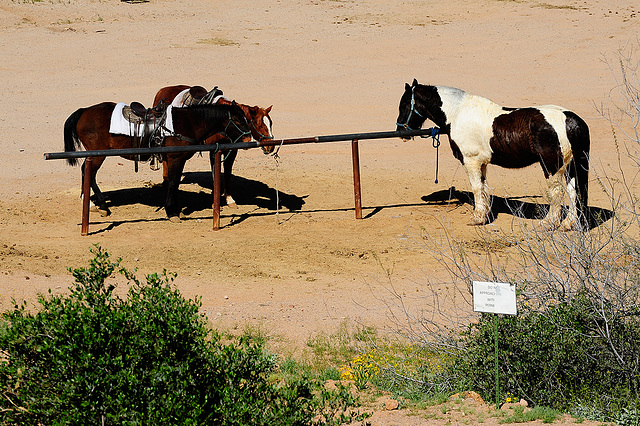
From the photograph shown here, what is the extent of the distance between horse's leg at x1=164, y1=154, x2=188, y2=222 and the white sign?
7.12m

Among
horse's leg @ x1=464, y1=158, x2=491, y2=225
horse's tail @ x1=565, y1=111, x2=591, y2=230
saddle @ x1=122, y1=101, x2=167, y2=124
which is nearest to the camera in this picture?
horse's tail @ x1=565, y1=111, x2=591, y2=230

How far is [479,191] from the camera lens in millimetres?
11250

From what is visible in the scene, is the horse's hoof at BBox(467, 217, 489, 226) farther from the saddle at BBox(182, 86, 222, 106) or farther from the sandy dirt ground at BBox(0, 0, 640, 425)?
the saddle at BBox(182, 86, 222, 106)

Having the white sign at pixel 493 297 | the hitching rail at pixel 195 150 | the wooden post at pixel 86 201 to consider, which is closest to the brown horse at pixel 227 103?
the hitching rail at pixel 195 150

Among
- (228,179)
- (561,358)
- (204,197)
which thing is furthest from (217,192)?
(561,358)

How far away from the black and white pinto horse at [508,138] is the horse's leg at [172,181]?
353cm

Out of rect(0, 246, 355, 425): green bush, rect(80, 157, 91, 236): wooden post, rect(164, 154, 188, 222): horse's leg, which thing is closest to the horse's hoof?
rect(164, 154, 188, 222): horse's leg

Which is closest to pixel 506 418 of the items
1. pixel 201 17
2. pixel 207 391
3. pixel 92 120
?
pixel 207 391

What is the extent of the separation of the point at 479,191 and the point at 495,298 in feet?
18.9

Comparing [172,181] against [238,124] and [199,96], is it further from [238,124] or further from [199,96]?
[199,96]

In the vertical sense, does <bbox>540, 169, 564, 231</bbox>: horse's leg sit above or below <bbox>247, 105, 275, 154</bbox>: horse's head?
below

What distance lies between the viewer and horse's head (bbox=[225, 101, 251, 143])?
1181 cm

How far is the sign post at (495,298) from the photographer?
562cm

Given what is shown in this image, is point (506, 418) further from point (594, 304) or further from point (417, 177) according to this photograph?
point (417, 177)
